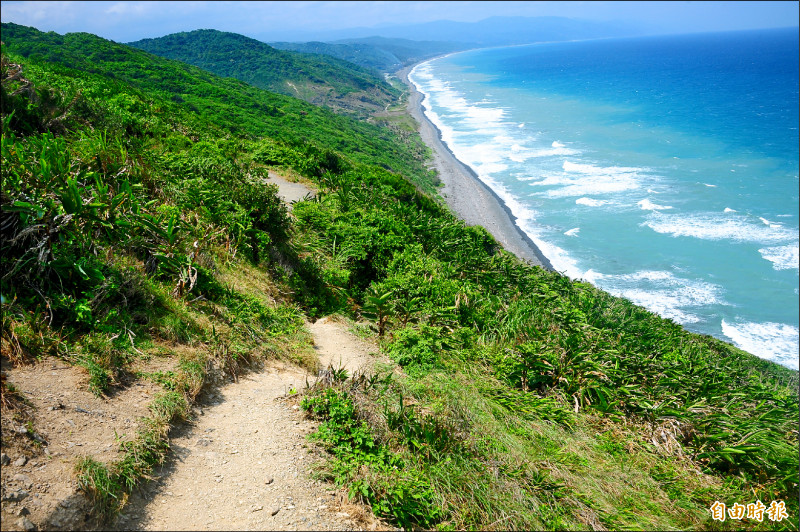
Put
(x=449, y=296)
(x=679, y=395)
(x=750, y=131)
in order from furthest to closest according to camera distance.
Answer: (x=750, y=131)
(x=449, y=296)
(x=679, y=395)

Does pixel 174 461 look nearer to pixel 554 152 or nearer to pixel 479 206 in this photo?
pixel 479 206

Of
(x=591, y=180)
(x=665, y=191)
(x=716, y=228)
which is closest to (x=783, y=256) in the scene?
(x=716, y=228)

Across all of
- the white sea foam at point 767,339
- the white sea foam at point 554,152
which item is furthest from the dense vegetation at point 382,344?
the white sea foam at point 554,152

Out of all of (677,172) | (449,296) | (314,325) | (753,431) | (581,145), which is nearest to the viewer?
(753,431)

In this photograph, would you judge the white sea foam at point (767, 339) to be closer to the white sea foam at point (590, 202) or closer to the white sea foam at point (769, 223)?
the white sea foam at point (769, 223)

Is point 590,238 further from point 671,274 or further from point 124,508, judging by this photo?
point 124,508

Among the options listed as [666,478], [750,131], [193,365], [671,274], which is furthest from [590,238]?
[750,131]

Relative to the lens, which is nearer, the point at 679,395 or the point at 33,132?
the point at 679,395

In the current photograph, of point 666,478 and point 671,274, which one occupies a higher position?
point 666,478

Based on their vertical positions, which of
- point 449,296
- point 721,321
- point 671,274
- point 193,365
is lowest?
point 721,321

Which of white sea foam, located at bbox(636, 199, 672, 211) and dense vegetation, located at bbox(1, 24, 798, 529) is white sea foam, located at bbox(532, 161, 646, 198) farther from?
dense vegetation, located at bbox(1, 24, 798, 529)
